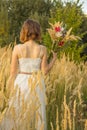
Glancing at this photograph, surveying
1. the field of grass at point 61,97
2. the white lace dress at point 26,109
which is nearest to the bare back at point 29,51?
the field of grass at point 61,97

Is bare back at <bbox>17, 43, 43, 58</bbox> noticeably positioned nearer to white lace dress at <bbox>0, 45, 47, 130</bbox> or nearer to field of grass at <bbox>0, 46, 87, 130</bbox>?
field of grass at <bbox>0, 46, 87, 130</bbox>

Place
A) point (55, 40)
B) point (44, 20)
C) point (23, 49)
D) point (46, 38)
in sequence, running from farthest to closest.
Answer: point (44, 20), point (46, 38), point (55, 40), point (23, 49)

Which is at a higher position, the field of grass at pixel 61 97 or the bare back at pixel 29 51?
the bare back at pixel 29 51

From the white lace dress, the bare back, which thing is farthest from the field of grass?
the white lace dress

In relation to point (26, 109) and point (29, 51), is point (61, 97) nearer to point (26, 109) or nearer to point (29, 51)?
point (29, 51)

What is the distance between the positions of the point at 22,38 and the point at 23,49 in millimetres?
174

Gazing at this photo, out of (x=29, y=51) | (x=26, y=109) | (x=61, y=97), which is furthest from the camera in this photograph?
(x=61, y=97)

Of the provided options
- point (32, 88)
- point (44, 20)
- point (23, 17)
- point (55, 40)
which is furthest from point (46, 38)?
point (32, 88)

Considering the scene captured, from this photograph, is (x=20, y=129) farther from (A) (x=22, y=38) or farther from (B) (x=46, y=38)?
(B) (x=46, y=38)

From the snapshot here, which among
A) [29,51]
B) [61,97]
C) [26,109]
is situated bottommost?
[61,97]

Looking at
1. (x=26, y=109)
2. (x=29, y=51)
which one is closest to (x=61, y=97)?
(x=29, y=51)

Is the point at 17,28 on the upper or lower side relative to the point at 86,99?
upper

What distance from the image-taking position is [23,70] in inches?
216

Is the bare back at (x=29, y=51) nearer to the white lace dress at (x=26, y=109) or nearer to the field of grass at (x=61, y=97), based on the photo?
the field of grass at (x=61, y=97)
